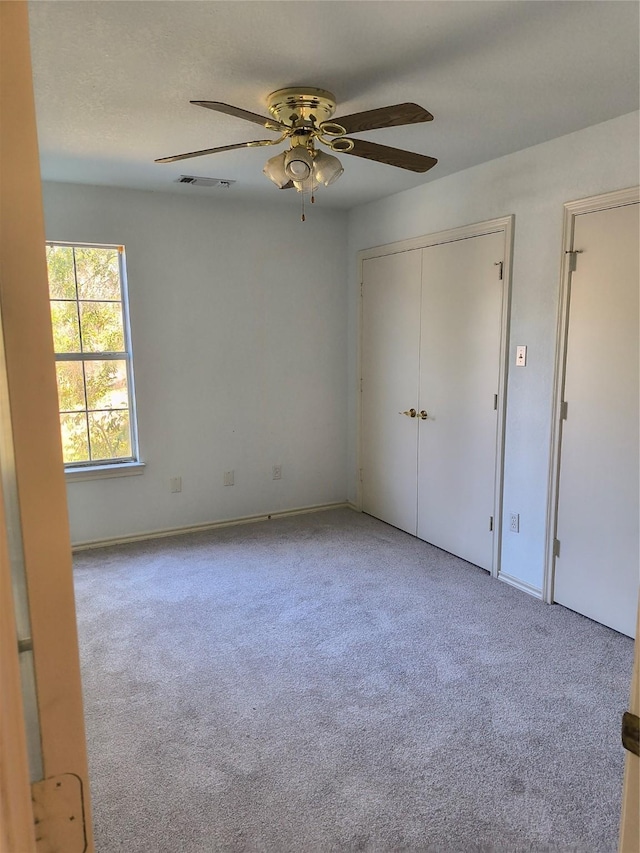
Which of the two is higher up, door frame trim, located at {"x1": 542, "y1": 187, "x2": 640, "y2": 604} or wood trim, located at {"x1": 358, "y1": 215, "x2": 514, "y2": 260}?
wood trim, located at {"x1": 358, "y1": 215, "x2": 514, "y2": 260}

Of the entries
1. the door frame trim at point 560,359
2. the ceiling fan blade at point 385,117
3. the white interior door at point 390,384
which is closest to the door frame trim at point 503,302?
the white interior door at point 390,384

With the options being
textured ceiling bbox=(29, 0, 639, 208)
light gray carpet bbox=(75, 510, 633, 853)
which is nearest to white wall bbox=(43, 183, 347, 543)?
light gray carpet bbox=(75, 510, 633, 853)

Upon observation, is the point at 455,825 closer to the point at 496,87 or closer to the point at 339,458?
the point at 496,87

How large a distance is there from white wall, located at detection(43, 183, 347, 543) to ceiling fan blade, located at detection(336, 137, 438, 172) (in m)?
2.14

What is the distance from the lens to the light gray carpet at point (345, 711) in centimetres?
175

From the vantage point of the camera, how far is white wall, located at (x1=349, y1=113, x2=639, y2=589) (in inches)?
107

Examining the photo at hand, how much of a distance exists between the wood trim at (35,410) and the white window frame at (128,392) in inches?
143

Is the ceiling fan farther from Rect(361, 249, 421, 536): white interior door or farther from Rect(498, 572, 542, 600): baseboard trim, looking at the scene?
Rect(498, 572, 542, 600): baseboard trim

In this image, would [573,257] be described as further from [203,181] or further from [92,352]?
[92,352]

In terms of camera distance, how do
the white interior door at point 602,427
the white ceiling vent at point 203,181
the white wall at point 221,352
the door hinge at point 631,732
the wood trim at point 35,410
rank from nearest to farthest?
the wood trim at point 35,410 → the door hinge at point 631,732 → the white interior door at point 602,427 → the white ceiling vent at point 203,181 → the white wall at point 221,352

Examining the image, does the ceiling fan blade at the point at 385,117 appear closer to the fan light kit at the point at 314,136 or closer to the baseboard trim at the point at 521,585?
the fan light kit at the point at 314,136

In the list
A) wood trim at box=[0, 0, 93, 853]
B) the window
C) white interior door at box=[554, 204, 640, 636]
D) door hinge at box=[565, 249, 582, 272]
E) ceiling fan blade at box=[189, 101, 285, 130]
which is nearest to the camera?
wood trim at box=[0, 0, 93, 853]

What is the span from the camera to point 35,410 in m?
0.50

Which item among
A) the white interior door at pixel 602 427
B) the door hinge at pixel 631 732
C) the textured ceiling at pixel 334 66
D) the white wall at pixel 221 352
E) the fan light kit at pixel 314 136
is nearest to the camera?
the door hinge at pixel 631 732
